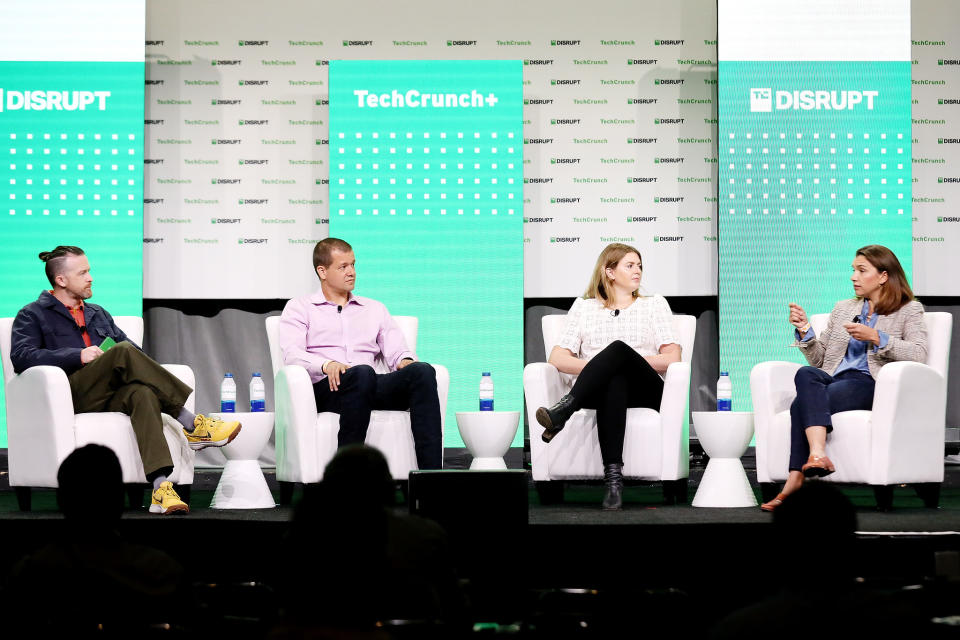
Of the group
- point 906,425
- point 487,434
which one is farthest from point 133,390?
point 906,425

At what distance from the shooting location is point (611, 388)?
446 cm

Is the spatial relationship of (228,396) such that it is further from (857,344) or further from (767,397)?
(857,344)

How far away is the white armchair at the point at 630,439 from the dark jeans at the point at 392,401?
43 centimetres

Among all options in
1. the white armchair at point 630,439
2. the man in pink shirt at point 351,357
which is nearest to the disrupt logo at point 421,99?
the man in pink shirt at point 351,357

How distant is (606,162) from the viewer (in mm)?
6602

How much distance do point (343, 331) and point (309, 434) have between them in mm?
658

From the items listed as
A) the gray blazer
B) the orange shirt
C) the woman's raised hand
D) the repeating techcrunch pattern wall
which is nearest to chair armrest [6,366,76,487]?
the orange shirt

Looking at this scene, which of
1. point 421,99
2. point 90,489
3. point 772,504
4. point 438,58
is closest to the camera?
point 90,489

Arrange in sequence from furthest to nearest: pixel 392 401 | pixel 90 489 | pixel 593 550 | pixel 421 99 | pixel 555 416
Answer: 1. pixel 421 99
2. pixel 392 401
3. pixel 555 416
4. pixel 593 550
5. pixel 90 489

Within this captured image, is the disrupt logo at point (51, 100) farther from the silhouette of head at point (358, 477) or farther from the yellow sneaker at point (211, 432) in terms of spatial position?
the silhouette of head at point (358, 477)

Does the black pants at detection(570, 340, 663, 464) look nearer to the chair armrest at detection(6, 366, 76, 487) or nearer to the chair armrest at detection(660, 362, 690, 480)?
the chair armrest at detection(660, 362, 690, 480)

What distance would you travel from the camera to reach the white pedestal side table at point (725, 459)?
4.46 meters

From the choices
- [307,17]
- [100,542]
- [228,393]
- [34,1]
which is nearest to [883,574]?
[100,542]

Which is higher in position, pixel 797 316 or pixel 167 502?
pixel 797 316
